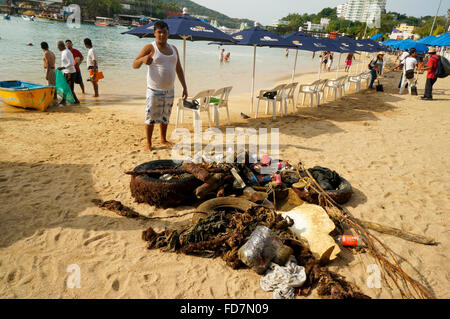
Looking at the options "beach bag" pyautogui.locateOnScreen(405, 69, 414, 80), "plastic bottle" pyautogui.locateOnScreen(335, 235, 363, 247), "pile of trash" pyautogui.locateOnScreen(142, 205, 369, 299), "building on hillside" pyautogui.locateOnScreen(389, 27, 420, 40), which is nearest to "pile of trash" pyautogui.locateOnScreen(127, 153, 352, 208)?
"pile of trash" pyautogui.locateOnScreen(142, 205, 369, 299)

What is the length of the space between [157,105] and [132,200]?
201 centimetres

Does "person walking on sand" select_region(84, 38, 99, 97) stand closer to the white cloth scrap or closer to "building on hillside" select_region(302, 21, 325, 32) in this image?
the white cloth scrap

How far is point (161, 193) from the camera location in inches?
152

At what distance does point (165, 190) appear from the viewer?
12.6 ft

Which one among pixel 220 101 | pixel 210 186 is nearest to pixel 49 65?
pixel 220 101

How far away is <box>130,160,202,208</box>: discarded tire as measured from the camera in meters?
3.86

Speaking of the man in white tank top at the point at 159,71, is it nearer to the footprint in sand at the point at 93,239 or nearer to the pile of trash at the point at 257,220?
the pile of trash at the point at 257,220

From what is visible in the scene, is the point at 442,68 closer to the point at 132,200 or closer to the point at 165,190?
the point at 165,190

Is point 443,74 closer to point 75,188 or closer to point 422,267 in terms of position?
point 422,267

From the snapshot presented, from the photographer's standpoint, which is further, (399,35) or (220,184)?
(399,35)

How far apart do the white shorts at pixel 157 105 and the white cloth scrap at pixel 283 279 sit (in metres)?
3.65

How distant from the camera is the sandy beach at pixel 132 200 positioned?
8.93 ft
